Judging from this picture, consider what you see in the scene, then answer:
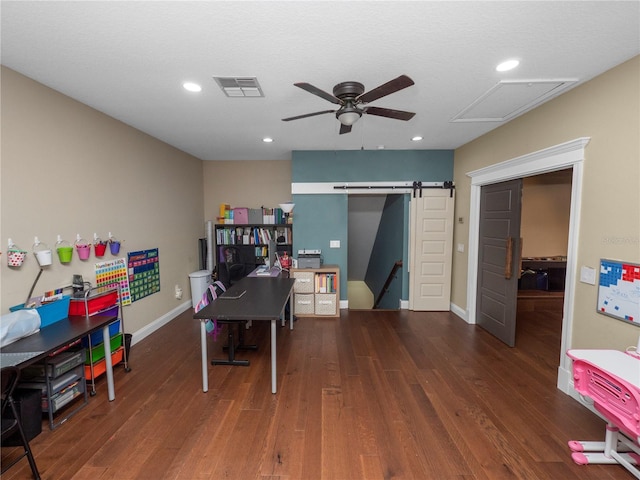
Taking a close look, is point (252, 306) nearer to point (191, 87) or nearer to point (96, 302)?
point (96, 302)

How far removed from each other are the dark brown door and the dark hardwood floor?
446mm

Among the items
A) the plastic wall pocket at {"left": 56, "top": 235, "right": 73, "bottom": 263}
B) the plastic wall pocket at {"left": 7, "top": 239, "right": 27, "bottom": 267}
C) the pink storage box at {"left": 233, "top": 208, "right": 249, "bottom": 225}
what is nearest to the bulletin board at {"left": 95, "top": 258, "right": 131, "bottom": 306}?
the plastic wall pocket at {"left": 56, "top": 235, "right": 73, "bottom": 263}

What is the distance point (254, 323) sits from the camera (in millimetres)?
4105

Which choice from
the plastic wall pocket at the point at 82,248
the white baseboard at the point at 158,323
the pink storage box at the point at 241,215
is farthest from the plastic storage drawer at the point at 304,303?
the plastic wall pocket at the point at 82,248

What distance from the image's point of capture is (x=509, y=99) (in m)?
2.59

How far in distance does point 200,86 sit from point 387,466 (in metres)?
3.24

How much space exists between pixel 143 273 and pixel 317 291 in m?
2.49

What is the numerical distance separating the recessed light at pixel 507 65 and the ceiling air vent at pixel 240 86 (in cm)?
194

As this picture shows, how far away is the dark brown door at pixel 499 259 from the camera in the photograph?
320 cm

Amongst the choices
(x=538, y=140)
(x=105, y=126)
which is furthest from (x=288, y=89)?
(x=538, y=140)

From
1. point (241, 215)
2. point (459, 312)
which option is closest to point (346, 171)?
point (241, 215)

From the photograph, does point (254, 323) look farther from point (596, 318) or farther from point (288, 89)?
point (596, 318)

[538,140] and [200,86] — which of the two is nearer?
[200,86]

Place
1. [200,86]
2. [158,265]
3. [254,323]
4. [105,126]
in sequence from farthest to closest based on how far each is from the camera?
1. [254,323]
2. [158,265]
3. [105,126]
4. [200,86]
